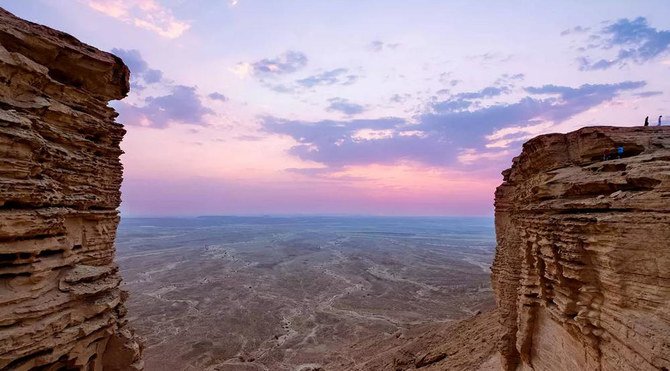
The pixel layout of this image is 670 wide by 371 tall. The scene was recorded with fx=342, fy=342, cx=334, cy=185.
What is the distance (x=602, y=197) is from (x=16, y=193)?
1327cm

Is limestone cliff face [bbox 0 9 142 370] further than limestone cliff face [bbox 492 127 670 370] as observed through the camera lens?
Yes

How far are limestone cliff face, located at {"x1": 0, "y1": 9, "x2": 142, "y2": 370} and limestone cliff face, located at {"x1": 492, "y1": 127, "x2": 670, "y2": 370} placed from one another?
1243cm

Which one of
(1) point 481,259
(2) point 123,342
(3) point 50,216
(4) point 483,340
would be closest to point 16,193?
(3) point 50,216

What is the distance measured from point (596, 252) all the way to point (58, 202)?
13.1 m

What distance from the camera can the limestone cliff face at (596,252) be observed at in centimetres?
670

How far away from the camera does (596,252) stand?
807 cm

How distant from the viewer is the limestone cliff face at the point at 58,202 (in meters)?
7.20

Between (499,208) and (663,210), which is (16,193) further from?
(499,208)

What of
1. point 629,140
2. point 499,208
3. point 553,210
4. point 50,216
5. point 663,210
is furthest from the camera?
point 499,208

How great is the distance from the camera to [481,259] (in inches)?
3568

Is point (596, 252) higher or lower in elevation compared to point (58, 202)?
lower

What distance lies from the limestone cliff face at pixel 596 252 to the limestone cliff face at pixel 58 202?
40.8 ft

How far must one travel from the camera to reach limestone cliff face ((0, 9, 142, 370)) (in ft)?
23.6

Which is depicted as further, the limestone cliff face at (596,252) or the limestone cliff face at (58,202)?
the limestone cliff face at (58,202)
